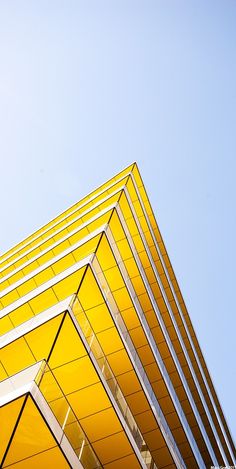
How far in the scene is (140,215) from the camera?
2241cm

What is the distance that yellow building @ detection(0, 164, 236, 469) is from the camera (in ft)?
28.3

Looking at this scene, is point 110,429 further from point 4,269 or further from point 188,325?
point 188,325

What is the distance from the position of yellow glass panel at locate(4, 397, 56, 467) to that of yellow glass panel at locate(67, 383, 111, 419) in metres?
2.35

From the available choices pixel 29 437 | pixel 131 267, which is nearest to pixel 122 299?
pixel 131 267

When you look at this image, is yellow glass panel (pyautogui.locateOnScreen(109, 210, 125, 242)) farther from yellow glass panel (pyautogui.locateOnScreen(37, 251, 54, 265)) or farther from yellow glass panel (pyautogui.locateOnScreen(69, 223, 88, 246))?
yellow glass panel (pyautogui.locateOnScreen(37, 251, 54, 265))

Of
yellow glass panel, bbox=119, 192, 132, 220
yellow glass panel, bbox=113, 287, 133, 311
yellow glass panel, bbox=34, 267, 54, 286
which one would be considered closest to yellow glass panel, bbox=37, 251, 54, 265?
yellow glass panel, bbox=34, 267, 54, 286

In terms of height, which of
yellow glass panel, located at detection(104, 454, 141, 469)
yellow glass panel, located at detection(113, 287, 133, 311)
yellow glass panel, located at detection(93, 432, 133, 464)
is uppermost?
yellow glass panel, located at detection(113, 287, 133, 311)

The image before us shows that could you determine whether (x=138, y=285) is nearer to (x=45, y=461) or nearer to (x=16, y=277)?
(x=16, y=277)

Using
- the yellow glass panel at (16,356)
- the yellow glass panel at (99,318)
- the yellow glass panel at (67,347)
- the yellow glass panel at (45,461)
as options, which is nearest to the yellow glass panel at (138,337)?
the yellow glass panel at (99,318)

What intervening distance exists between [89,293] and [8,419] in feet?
16.6

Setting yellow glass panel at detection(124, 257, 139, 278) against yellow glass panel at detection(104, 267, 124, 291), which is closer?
yellow glass panel at detection(104, 267, 124, 291)

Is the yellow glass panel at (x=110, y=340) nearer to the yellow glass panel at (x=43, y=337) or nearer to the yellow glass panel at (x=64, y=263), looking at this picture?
the yellow glass panel at (x=43, y=337)

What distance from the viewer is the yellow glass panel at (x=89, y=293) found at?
1231 cm

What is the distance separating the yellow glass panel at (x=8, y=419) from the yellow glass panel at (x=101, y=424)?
342cm
